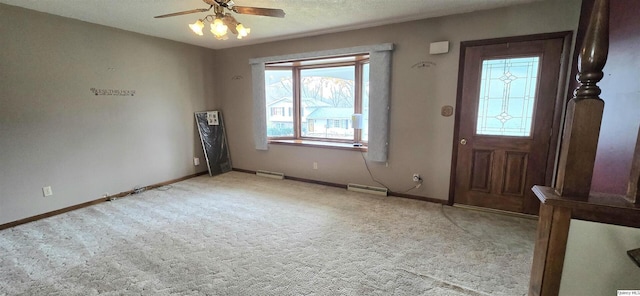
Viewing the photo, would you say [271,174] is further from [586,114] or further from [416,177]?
[586,114]

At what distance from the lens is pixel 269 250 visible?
96.0 inches

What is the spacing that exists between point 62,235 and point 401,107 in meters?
4.12

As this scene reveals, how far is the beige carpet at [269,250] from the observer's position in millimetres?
1973

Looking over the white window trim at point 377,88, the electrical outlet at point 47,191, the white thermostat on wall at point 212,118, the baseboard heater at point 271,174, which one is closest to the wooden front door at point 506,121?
the white window trim at point 377,88

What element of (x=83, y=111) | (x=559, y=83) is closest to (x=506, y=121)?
(x=559, y=83)

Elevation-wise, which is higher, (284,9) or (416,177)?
(284,9)

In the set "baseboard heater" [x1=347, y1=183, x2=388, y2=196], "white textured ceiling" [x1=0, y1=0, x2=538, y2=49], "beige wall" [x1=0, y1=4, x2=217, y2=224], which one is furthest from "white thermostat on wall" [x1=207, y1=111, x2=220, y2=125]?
"baseboard heater" [x1=347, y1=183, x2=388, y2=196]

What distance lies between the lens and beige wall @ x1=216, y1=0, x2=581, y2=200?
9.39 feet

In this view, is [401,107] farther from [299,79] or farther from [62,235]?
[62,235]

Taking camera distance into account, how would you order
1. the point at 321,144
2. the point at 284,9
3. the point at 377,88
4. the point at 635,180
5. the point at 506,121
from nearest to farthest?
1. the point at 635,180
2. the point at 284,9
3. the point at 506,121
4. the point at 377,88
5. the point at 321,144

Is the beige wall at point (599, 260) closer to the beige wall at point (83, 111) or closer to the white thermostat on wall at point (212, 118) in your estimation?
the beige wall at point (83, 111)

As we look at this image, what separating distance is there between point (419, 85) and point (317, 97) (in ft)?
5.94

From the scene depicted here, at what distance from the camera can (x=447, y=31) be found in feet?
10.5

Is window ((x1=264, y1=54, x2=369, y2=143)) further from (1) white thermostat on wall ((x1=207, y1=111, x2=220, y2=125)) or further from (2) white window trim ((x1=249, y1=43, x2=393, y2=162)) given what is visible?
(1) white thermostat on wall ((x1=207, y1=111, x2=220, y2=125))
